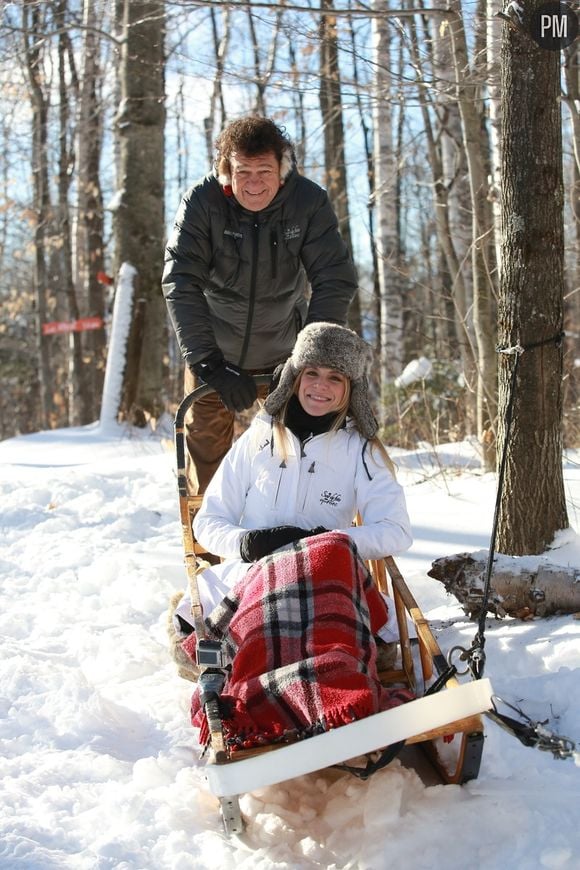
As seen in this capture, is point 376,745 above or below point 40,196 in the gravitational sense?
below

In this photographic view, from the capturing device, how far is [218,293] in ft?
12.4

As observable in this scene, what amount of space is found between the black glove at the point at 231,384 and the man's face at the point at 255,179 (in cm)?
65

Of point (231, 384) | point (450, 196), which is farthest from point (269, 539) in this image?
point (450, 196)

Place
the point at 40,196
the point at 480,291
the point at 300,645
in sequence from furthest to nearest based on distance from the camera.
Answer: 1. the point at 40,196
2. the point at 480,291
3. the point at 300,645

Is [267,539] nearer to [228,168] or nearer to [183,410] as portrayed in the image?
[183,410]

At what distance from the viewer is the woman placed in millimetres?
2469

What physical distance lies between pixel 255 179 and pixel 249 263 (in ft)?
1.26

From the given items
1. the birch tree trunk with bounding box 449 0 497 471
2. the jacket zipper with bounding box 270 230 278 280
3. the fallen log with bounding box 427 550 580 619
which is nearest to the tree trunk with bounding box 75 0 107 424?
the birch tree trunk with bounding box 449 0 497 471

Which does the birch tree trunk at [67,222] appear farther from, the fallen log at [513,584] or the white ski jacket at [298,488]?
the fallen log at [513,584]

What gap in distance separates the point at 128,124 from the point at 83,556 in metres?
5.25

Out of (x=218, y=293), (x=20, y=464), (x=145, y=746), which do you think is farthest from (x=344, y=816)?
(x=20, y=464)

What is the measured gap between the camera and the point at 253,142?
3283mm

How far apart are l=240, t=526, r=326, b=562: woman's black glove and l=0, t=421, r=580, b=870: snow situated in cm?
58

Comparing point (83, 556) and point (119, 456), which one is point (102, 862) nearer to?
point (83, 556)
